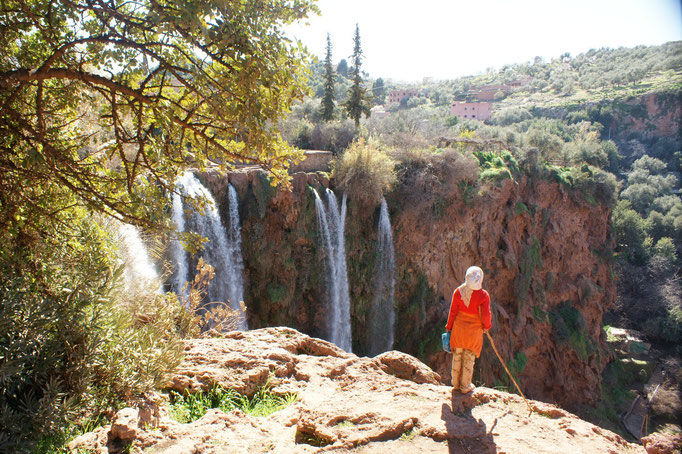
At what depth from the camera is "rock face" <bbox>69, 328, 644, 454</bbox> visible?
313 cm

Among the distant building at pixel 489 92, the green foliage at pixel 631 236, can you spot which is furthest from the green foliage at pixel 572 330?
the distant building at pixel 489 92

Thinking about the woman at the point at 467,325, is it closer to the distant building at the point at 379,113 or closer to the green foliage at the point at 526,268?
the green foliage at the point at 526,268

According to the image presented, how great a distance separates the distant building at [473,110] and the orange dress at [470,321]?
5155 centimetres

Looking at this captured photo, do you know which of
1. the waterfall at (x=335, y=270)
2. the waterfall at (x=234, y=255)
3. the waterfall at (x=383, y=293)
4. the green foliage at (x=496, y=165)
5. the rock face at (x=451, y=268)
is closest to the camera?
the waterfall at (x=234, y=255)

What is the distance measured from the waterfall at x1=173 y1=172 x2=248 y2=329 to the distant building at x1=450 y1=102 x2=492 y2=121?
1759 inches

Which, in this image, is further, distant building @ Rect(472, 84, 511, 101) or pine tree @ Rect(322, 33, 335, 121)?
distant building @ Rect(472, 84, 511, 101)

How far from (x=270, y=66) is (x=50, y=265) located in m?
2.50

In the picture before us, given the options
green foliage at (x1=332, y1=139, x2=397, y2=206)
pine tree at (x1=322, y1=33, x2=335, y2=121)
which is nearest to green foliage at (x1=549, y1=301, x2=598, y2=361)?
green foliage at (x1=332, y1=139, x2=397, y2=206)

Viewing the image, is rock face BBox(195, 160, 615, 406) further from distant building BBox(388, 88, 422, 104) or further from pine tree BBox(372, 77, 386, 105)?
distant building BBox(388, 88, 422, 104)

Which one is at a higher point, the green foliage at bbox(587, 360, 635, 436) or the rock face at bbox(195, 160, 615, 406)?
the rock face at bbox(195, 160, 615, 406)

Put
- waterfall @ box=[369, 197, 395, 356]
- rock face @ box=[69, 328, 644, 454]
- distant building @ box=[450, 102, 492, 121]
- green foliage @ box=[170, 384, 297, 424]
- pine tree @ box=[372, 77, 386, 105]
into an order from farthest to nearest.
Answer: pine tree @ box=[372, 77, 386, 105] → distant building @ box=[450, 102, 492, 121] → waterfall @ box=[369, 197, 395, 356] → green foliage @ box=[170, 384, 297, 424] → rock face @ box=[69, 328, 644, 454]

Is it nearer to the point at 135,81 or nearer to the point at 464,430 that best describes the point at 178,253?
the point at 135,81

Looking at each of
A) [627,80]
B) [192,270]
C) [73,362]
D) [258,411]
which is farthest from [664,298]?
[627,80]

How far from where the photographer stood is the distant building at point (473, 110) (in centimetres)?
5234
